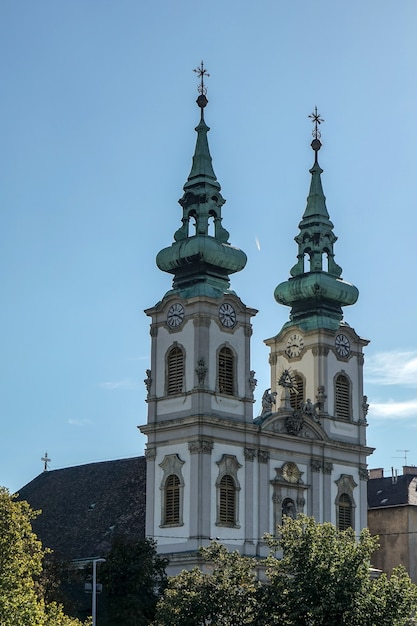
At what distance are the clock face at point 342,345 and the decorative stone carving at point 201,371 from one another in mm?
10102

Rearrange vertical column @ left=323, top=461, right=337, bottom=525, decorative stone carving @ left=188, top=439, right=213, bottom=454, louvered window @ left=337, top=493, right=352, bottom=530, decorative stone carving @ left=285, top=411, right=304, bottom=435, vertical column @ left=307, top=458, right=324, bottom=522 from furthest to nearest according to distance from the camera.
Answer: louvered window @ left=337, top=493, right=352, bottom=530
vertical column @ left=323, top=461, right=337, bottom=525
vertical column @ left=307, top=458, right=324, bottom=522
decorative stone carving @ left=285, top=411, right=304, bottom=435
decorative stone carving @ left=188, top=439, right=213, bottom=454

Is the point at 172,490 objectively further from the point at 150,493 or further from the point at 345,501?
the point at 345,501

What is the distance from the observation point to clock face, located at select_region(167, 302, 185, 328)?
67375mm

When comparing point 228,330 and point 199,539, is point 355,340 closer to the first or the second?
point 228,330

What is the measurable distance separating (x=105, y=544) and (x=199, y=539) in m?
6.53

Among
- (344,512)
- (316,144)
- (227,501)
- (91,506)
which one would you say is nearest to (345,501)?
(344,512)

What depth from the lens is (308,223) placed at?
76125 millimetres

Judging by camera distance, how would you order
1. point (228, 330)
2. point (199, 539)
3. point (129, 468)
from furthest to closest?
point (129, 468) < point (228, 330) < point (199, 539)

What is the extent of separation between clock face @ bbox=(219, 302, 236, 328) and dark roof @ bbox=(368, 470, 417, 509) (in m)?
20.9

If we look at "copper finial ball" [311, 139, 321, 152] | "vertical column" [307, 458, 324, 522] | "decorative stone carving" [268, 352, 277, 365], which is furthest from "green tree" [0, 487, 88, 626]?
"copper finial ball" [311, 139, 321, 152]

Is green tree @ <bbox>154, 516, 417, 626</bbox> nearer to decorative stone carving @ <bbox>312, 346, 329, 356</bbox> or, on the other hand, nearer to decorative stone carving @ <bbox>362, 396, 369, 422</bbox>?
decorative stone carving @ <bbox>312, 346, 329, 356</bbox>

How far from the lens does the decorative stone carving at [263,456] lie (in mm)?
67312

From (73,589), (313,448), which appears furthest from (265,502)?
(73,589)

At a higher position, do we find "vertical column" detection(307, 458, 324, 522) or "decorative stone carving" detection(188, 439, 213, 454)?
"decorative stone carving" detection(188, 439, 213, 454)
